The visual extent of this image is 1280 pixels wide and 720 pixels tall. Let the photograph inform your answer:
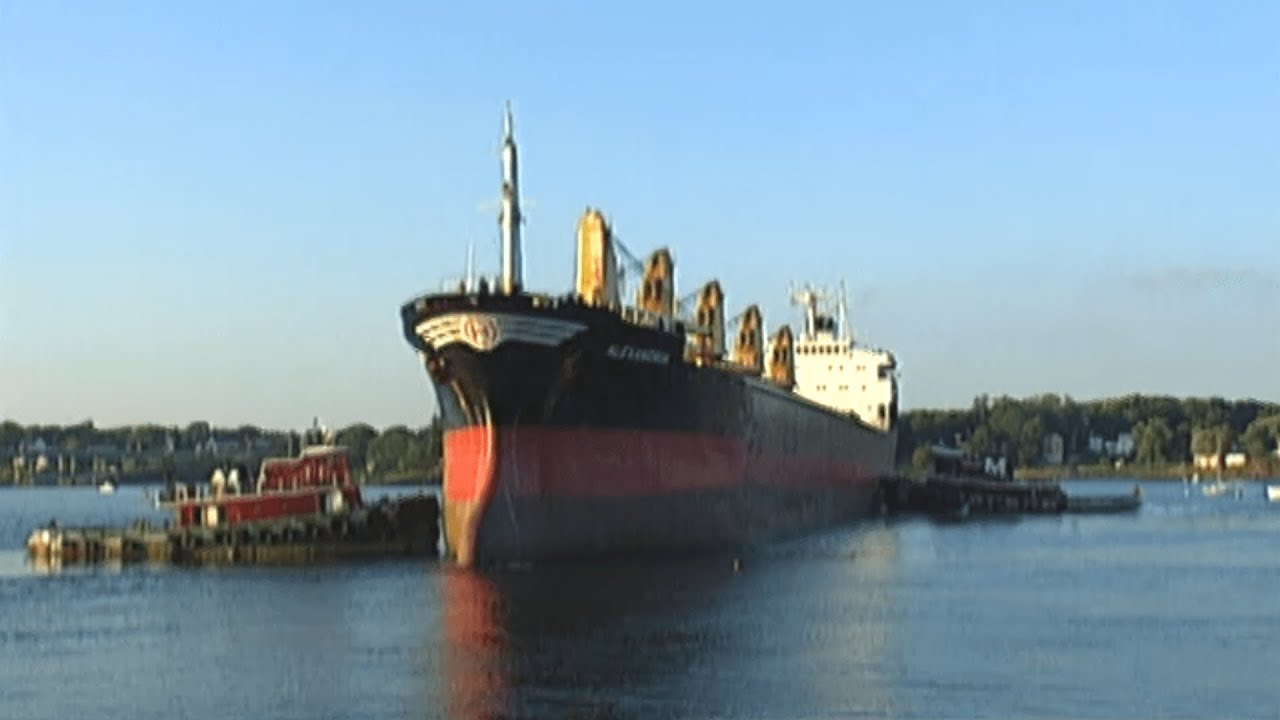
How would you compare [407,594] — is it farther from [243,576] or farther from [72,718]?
[72,718]

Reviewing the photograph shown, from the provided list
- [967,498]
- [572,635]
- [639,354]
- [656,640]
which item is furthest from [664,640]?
[967,498]

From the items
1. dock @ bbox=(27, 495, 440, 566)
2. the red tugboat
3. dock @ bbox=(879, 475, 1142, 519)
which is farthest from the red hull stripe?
dock @ bbox=(879, 475, 1142, 519)

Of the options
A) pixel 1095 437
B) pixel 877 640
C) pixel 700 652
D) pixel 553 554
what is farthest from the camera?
pixel 1095 437

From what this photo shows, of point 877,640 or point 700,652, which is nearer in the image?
point 700,652

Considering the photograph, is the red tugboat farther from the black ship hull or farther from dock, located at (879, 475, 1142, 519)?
dock, located at (879, 475, 1142, 519)

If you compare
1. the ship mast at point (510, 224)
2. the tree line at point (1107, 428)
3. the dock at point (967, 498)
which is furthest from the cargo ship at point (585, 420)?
the tree line at point (1107, 428)

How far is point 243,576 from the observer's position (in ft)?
121

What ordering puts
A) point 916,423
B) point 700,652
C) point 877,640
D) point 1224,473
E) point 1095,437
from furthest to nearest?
1. point 1095,437
2. point 916,423
3. point 1224,473
4. point 877,640
5. point 700,652

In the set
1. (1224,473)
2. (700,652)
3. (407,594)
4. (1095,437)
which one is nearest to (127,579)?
(407,594)

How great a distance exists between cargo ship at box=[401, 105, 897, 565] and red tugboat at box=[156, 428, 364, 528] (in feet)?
16.7

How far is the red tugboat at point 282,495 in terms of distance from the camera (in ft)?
137

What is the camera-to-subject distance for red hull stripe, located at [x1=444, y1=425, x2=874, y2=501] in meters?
33.1

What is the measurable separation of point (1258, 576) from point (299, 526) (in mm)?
19262

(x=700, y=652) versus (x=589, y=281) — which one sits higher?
(x=589, y=281)
